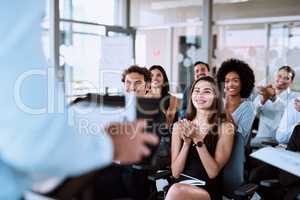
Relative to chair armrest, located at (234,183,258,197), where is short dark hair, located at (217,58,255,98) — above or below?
above

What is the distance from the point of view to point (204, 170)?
5.79 feet

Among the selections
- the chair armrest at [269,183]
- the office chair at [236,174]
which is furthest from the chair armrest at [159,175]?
the chair armrest at [269,183]

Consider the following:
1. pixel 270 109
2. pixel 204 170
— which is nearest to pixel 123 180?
pixel 204 170

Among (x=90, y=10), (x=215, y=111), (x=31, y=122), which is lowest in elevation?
(x=215, y=111)

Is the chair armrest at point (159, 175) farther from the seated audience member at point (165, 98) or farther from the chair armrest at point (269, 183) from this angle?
the chair armrest at point (269, 183)

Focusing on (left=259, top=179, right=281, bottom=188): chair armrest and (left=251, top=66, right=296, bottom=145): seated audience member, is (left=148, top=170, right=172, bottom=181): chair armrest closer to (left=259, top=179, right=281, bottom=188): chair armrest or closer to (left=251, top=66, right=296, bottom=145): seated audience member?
(left=259, top=179, right=281, bottom=188): chair armrest

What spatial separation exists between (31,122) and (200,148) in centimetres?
136

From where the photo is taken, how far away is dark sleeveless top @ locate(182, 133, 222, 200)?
1.75 m

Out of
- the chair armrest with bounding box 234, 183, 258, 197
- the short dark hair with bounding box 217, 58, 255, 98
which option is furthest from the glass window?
the chair armrest with bounding box 234, 183, 258, 197

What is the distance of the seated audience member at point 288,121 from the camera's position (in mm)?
2195

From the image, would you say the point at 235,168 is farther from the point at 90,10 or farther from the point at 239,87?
the point at 90,10

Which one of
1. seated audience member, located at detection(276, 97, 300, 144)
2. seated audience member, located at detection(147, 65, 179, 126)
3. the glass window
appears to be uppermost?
the glass window

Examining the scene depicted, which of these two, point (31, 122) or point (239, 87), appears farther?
point (239, 87)

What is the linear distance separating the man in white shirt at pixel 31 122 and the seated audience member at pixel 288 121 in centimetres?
184
